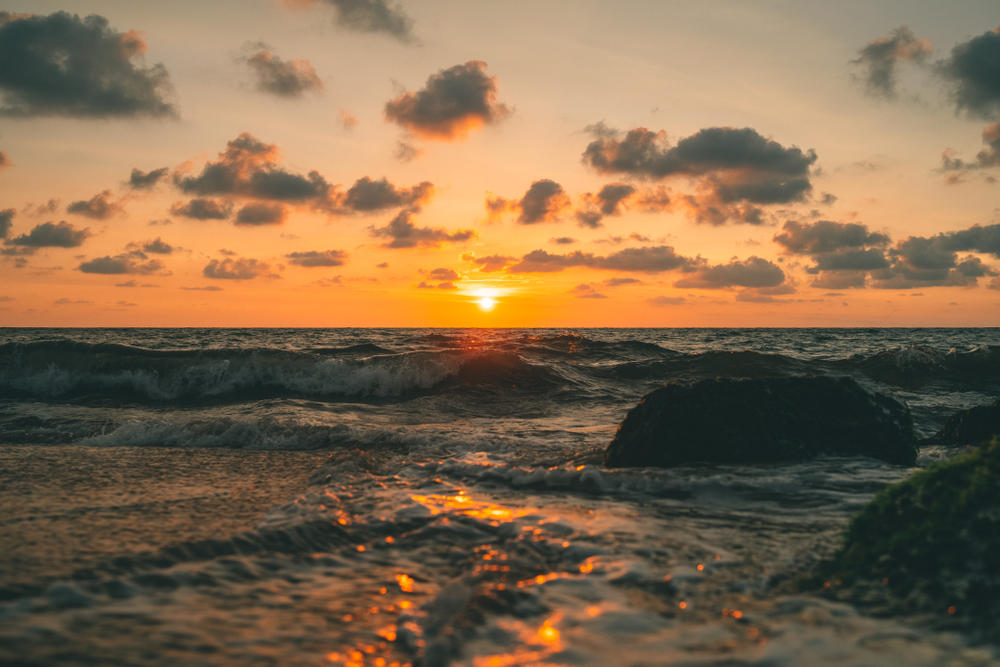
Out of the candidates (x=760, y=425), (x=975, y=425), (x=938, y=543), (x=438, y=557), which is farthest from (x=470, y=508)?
(x=975, y=425)

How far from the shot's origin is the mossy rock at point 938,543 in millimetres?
2252

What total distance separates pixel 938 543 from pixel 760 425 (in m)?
3.58

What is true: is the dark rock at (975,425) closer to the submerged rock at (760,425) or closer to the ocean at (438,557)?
the ocean at (438,557)

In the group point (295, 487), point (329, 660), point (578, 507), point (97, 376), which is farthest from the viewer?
point (97, 376)

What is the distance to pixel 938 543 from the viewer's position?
2.47 m

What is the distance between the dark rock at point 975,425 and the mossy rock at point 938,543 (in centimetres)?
471

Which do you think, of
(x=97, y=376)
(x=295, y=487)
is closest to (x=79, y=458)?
(x=295, y=487)

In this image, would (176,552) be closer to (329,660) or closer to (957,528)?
(329,660)

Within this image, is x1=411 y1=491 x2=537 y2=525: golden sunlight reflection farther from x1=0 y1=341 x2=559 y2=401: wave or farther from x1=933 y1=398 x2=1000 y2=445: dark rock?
x1=0 y1=341 x2=559 y2=401: wave

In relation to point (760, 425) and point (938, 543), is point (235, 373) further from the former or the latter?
point (938, 543)

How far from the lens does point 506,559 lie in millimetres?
3158

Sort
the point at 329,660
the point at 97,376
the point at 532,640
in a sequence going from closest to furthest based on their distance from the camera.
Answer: the point at 329,660 → the point at 532,640 → the point at 97,376

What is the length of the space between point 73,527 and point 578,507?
3.42 metres

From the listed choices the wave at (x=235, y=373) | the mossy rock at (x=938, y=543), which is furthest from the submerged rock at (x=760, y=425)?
the wave at (x=235, y=373)
